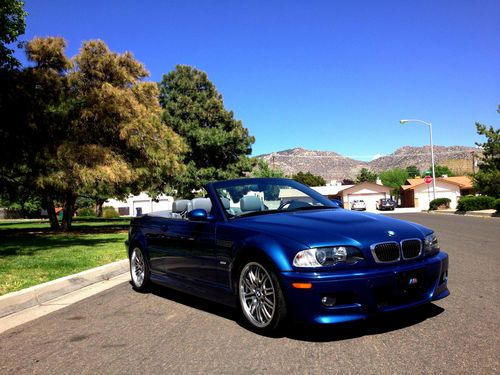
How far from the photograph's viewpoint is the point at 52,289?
6.92 meters

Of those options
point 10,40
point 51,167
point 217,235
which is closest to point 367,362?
point 217,235

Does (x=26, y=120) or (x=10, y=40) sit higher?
(x=10, y=40)

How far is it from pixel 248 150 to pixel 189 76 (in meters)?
8.88

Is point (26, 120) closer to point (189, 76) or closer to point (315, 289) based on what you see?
point (315, 289)

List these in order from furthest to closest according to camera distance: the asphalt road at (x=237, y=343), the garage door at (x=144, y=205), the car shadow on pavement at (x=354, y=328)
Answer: the garage door at (x=144, y=205)
the car shadow on pavement at (x=354, y=328)
the asphalt road at (x=237, y=343)

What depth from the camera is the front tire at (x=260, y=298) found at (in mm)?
4133

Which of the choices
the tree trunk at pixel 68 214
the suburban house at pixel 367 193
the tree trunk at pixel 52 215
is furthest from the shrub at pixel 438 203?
the tree trunk at pixel 52 215

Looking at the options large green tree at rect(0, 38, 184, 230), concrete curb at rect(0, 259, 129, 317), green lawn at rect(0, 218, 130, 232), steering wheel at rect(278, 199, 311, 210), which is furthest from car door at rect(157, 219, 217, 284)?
green lawn at rect(0, 218, 130, 232)

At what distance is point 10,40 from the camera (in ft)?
52.5

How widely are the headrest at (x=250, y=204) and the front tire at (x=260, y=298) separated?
0.88 meters

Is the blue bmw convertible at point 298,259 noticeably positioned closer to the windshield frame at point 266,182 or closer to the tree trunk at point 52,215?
the windshield frame at point 266,182

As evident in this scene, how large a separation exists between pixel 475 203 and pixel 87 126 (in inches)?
1221

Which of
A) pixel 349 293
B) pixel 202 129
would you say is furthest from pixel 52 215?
pixel 349 293

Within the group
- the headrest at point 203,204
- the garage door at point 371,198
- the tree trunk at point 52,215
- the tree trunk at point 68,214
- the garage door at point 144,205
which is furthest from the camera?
the garage door at point 371,198
